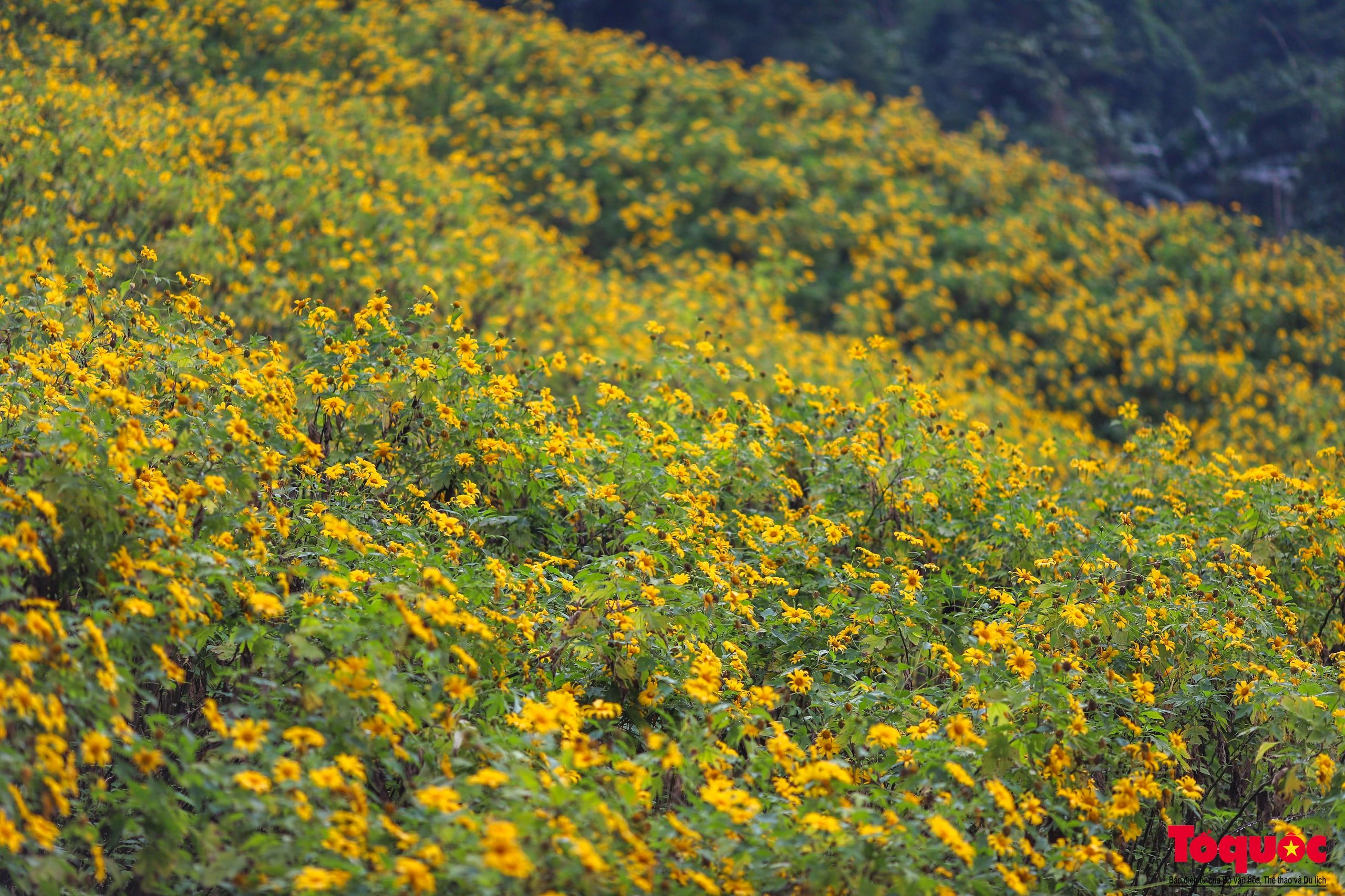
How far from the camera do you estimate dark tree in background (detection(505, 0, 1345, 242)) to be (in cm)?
1653

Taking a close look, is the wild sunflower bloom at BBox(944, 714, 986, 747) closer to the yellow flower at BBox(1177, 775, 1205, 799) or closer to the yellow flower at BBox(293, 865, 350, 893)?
the yellow flower at BBox(1177, 775, 1205, 799)

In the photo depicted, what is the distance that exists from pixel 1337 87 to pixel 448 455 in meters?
17.2

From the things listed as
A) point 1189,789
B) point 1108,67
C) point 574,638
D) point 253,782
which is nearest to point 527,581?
point 574,638

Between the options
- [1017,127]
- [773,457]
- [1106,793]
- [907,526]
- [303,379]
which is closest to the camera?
[1106,793]

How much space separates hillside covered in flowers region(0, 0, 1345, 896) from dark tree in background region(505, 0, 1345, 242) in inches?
382

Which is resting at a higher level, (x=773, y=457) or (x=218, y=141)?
(x=218, y=141)

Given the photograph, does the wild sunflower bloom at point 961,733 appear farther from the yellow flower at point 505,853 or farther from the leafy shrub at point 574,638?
the yellow flower at point 505,853

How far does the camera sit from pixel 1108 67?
60.6 ft

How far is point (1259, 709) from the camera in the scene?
11.3 ft

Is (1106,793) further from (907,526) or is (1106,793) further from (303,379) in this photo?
(303,379)

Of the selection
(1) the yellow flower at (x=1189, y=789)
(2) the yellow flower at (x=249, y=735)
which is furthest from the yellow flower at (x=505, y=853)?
(1) the yellow flower at (x=1189, y=789)

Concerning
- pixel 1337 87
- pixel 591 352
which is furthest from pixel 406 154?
pixel 1337 87

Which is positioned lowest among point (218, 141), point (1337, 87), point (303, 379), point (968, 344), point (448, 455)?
point (968, 344)

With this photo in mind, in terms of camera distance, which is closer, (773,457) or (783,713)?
(783,713)
